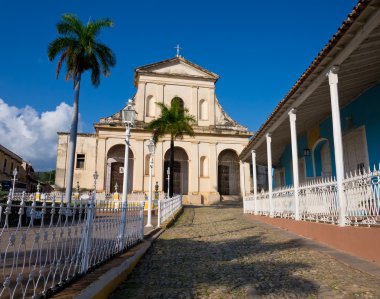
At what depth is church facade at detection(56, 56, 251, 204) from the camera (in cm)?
2920

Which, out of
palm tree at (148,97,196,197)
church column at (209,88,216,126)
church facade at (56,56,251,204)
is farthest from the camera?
church column at (209,88,216,126)

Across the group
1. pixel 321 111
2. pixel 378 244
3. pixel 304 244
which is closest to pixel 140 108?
pixel 321 111

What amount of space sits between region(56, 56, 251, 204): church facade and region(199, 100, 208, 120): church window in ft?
0.32

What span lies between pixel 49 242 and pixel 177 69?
30.6 metres

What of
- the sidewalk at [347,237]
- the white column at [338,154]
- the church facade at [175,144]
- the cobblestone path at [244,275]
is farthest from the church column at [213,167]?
the white column at [338,154]

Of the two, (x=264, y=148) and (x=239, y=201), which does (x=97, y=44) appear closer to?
(x=264, y=148)

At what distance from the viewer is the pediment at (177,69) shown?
31.6 m

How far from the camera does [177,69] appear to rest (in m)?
32.3

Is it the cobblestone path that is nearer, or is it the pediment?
the cobblestone path

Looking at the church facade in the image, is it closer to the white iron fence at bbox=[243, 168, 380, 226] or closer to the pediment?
the pediment

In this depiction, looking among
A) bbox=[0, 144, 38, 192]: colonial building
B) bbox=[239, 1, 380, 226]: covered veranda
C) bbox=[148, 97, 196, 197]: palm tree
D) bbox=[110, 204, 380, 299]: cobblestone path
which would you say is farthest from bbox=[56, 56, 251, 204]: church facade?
bbox=[110, 204, 380, 299]: cobblestone path

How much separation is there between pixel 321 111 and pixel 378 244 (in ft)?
20.4

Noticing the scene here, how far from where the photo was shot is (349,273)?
14.8 ft

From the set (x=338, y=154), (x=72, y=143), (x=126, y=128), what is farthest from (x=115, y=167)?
(x=338, y=154)
